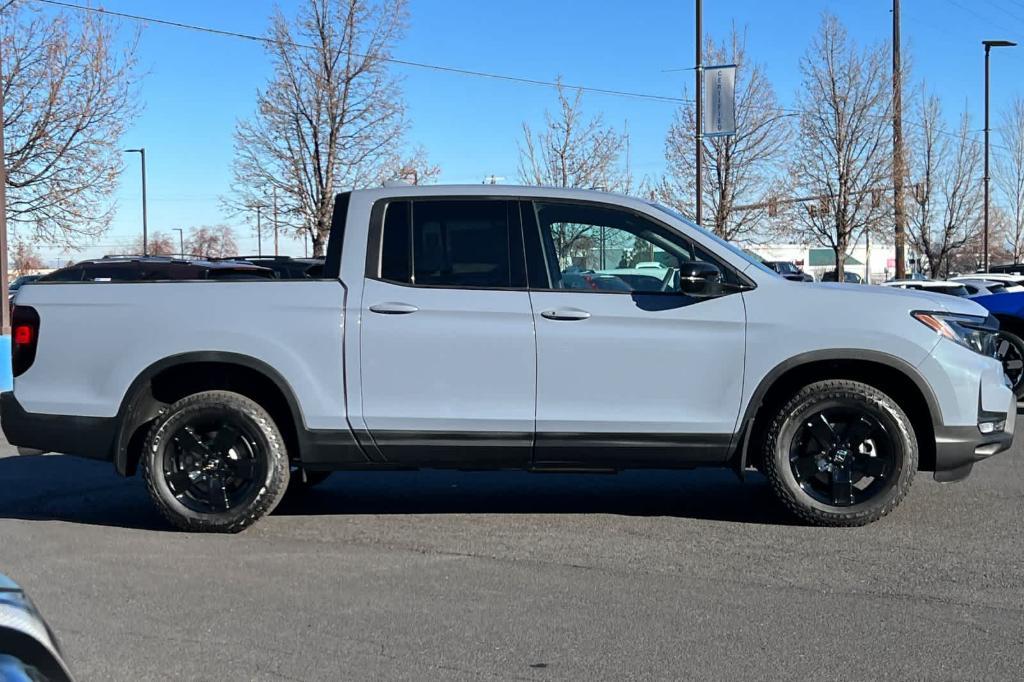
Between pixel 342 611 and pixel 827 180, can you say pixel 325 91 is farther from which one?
pixel 342 611

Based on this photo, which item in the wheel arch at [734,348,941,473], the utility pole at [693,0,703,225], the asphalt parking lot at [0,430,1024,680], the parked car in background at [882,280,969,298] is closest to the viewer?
the asphalt parking lot at [0,430,1024,680]

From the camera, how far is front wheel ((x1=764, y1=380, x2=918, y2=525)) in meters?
5.72

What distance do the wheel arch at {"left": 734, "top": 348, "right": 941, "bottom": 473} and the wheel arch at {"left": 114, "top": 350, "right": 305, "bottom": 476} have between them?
8.46 ft

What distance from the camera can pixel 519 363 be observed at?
5.70 metres

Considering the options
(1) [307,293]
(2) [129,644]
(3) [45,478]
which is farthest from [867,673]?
(3) [45,478]

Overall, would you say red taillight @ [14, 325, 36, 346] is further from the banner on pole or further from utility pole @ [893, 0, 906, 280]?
utility pole @ [893, 0, 906, 280]

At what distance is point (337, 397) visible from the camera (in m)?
5.79

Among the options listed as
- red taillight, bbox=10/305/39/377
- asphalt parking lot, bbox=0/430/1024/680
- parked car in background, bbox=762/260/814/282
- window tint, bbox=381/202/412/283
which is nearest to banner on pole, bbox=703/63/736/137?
parked car in background, bbox=762/260/814/282

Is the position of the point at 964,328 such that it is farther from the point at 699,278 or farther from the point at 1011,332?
the point at 1011,332

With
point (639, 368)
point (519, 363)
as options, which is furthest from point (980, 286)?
point (519, 363)

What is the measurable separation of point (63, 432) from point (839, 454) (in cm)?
447

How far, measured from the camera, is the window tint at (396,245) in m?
5.83

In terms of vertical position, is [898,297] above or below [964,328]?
above

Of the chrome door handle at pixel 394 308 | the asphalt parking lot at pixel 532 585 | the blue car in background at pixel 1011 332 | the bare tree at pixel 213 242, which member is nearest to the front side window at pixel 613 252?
the chrome door handle at pixel 394 308
